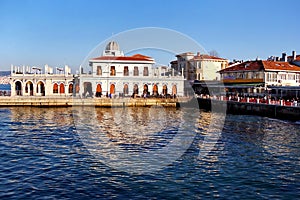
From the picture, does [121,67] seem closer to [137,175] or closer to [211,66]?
[211,66]

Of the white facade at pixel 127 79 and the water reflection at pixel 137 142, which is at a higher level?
the white facade at pixel 127 79

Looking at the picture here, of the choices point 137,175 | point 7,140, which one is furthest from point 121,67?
point 137,175

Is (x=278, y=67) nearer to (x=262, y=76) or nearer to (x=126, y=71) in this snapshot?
(x=262, y=76)

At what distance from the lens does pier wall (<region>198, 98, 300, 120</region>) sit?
131 feet

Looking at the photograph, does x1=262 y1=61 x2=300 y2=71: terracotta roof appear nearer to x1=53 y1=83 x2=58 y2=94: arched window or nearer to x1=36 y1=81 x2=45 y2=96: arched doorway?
x1=53 y1=83 x2=58 y2=94: arched window

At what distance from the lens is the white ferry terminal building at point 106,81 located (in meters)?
65.6

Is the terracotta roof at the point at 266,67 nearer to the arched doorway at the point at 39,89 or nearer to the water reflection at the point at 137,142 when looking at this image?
the water reflection at the point at 137,142

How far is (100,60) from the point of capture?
6644cm

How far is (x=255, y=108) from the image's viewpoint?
46375mm

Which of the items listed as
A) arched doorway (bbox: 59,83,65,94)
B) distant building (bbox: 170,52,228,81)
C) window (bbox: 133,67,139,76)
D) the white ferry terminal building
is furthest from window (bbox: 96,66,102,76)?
distant building (bbox: 170,52,228,81)

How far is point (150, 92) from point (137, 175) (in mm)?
51575

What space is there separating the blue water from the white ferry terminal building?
125 ft

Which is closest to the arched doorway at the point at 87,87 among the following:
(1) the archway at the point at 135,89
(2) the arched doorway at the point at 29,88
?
(1) the archway at the point at 135,89

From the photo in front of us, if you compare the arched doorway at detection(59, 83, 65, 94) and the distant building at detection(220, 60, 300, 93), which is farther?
the arched doorway at detection(59, 83, 65, 94)
